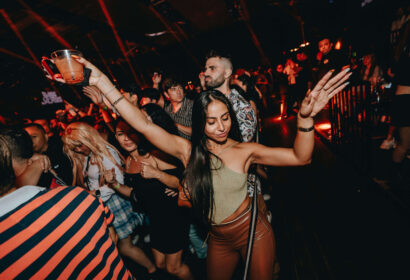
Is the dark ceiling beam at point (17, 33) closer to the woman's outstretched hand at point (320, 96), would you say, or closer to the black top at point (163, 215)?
the black top at point (163, 215)

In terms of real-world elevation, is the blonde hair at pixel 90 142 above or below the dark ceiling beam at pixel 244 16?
below

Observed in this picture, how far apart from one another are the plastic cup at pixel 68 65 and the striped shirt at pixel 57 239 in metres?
0.64

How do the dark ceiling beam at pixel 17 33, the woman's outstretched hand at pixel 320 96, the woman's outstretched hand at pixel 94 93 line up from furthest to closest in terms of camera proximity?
1. the dark ceiling beam at pixel 17 33
2. the woman's outstretched hand at pixel 94 93
3. the woman's outstretched hand at pixel 320 96

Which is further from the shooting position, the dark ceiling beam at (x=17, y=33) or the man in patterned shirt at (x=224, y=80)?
the dark ceiling beam at (x=17, y=33)

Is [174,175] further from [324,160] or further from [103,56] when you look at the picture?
[103,56]

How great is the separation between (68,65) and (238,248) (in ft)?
5.68

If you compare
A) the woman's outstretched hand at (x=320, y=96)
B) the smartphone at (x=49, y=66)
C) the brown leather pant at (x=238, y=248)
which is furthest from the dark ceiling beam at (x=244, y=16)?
the brown leather pant at (x=238, y=248)

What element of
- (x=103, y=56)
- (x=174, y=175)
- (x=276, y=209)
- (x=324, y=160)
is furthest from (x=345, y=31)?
(x=103, y=56)

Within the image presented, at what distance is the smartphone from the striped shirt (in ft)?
2.38

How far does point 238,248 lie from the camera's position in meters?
1.57

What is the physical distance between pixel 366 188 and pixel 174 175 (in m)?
2.95

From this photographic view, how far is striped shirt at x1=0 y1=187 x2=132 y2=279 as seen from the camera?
805 millimetres

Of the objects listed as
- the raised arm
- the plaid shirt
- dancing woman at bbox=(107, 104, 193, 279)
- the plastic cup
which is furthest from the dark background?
the plastic cup

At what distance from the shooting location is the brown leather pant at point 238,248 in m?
1.49
